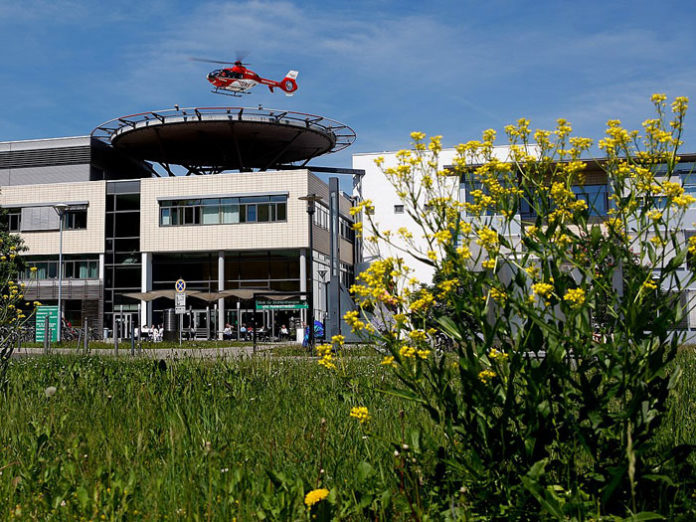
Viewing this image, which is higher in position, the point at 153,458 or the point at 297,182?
the point at 297,182

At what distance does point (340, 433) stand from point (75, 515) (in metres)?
1.73

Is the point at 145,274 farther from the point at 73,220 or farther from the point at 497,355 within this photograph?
the point at 497,355

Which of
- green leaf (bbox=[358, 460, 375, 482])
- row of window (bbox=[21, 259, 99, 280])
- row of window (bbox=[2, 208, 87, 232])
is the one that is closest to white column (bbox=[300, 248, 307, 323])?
row of window (bbox=[21, 259, 99, 280])

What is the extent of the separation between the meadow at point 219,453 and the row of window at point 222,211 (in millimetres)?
40936

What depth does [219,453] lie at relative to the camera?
11.8 feet

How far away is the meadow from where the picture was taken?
3131mm

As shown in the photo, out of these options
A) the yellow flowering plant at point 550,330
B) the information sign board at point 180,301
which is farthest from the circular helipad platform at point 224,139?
the yellow flowering plant at point 550,330

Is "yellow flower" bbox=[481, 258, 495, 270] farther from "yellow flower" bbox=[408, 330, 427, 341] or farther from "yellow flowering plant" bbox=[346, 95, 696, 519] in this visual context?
"yellow flower" bbox=[408, 330, 427, 341]

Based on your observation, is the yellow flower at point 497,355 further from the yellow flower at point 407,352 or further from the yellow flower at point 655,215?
the yellow flower at point 655,215

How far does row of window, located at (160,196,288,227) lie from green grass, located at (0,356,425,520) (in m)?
40.8

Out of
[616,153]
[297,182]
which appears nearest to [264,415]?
[616,153]

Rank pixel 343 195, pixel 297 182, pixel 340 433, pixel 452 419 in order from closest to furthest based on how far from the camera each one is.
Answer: pixel 452 419, pixel 340 433, pixel 297 182, pixel 343 195

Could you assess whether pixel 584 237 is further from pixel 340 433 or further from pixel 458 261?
pixel 340 433

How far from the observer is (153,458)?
161 inches
